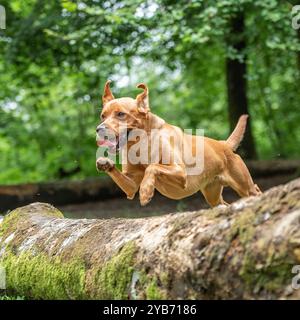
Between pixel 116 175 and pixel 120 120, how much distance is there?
18.8 inches

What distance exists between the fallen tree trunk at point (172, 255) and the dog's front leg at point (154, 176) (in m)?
0.44

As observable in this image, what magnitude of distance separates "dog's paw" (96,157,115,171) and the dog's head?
11 cm

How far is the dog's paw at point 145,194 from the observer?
4.73 metres

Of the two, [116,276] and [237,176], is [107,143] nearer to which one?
[116,276]

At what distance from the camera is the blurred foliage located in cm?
904

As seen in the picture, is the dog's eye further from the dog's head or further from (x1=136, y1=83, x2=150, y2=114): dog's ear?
(x1=136, y1=83, x2=150, y2=114): dog's ear

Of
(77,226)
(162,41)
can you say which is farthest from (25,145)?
(77,226)

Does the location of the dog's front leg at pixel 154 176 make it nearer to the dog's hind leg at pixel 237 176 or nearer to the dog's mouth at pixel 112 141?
the dog's mouth at pixel 112 141

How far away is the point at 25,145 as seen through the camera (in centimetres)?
1661

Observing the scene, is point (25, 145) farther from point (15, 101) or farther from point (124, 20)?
point (124, 20)

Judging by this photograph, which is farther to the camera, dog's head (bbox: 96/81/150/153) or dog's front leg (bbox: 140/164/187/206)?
dog's head (bbox: 96/81/150/153)

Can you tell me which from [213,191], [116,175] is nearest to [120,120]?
[116,175]

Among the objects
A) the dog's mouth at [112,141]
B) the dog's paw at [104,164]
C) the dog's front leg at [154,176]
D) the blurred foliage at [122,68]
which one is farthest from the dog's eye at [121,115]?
the blurred foliage at [122,68]

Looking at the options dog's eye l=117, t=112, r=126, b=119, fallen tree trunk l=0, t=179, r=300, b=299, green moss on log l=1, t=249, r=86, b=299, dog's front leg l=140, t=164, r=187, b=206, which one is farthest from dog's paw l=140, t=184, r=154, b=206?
green moss on log l=1, t=249, r=86, b=299
